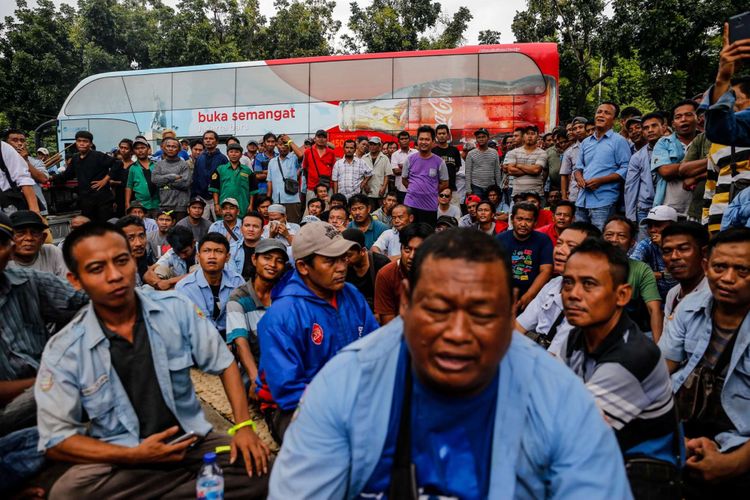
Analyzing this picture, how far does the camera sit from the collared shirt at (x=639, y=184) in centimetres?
573

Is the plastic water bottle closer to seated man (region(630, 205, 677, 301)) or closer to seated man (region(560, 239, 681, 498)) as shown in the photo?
seated man (region(560, 239, 681, 498))

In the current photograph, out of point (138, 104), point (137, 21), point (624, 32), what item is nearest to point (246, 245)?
point (138, 104)

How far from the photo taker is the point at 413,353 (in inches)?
49.6

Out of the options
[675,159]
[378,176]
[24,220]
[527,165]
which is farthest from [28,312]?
[378,176]

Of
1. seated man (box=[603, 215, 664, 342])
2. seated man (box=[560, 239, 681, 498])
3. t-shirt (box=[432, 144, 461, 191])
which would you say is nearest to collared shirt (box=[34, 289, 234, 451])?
seated man (box=[560, 239, 681, 498])

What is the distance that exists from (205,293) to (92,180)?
4.67m

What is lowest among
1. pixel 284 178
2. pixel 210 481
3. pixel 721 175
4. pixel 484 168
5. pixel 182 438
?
pixel 210 481

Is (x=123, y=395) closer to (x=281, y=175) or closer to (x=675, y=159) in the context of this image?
(x=675, y=159)

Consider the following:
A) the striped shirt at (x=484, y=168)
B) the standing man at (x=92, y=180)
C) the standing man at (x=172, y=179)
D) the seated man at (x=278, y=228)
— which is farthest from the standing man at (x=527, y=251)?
the standing man at (x=92, y=180)

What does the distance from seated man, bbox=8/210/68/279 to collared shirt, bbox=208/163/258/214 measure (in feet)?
14.4

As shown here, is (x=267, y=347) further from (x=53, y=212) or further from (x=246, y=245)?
(x=53, y=212)

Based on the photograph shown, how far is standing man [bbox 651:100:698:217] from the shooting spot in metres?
5.10

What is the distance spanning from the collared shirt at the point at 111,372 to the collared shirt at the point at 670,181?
15.2 ft

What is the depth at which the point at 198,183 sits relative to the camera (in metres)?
8.84
